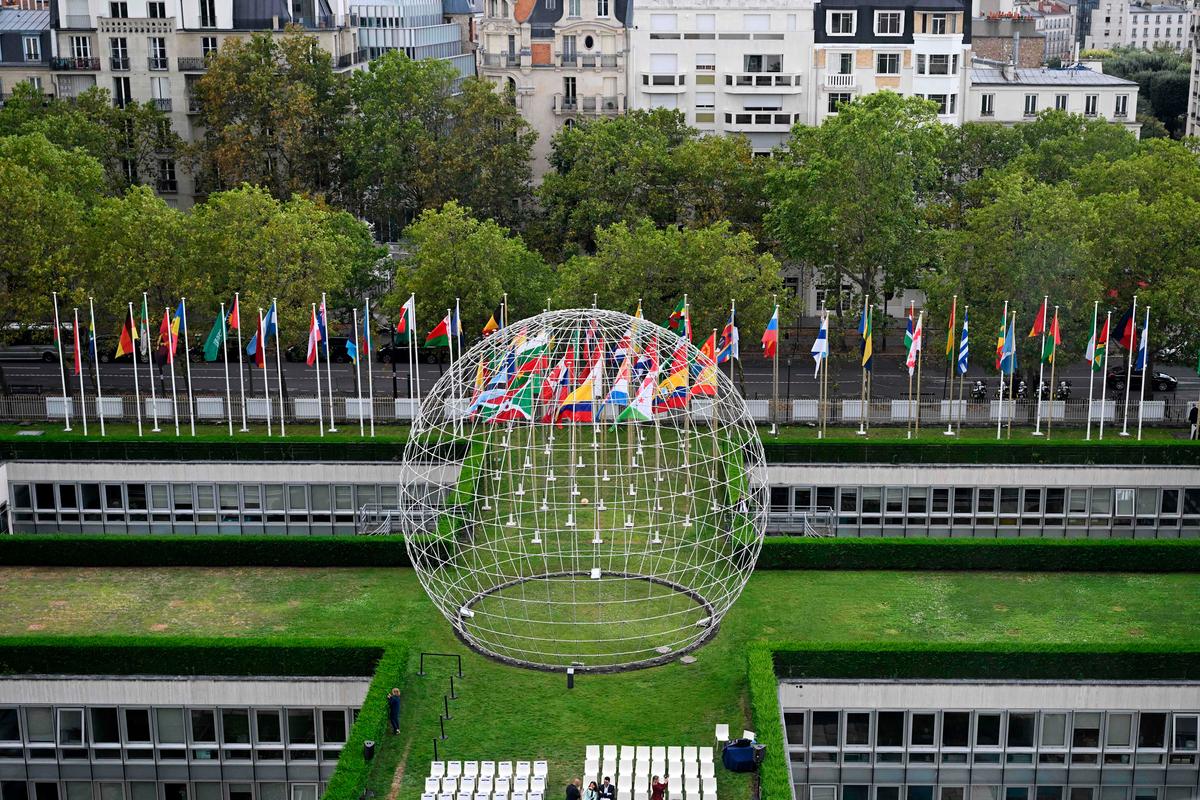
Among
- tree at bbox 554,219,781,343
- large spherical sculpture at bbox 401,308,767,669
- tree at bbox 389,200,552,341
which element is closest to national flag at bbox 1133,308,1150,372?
tree at bbox 554,219,781,343

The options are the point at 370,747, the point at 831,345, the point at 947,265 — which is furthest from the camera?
the point at 831,345

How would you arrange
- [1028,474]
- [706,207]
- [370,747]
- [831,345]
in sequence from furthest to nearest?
[706,207], [831,345], [1028,474], [370,747]

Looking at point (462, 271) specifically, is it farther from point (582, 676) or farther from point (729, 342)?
point (582, 676)

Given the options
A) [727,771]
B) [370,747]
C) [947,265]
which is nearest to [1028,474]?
[947,265]

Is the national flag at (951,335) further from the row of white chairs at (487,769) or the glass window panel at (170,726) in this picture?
the glass window panel at (170,726)

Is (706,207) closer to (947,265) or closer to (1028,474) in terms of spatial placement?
(947,265)

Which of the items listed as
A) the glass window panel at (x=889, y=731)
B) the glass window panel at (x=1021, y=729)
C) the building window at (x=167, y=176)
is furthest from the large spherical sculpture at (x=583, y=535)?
the building window at (x=167, y=176)
